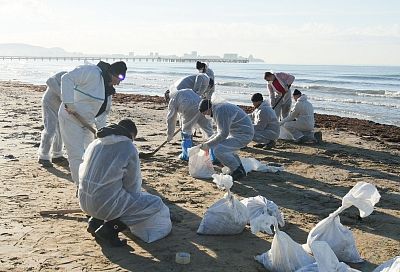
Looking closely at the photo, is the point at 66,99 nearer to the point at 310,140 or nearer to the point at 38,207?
the point at 38,207

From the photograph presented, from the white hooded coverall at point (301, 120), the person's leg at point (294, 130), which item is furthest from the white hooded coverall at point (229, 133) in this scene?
the person's leg at point (294, 130)

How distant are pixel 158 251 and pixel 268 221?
42.3 inches

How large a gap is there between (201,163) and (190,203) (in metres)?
1.31

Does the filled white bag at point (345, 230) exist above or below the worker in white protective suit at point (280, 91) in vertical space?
below

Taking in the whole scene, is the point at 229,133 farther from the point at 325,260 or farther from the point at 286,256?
the point at 325,260

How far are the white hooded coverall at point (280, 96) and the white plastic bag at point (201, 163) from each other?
4.42 meters

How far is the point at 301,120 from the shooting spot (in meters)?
10.4

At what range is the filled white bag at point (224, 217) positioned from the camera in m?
4.80

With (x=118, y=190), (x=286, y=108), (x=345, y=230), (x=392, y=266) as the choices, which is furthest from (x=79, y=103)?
(x=286, y=108)

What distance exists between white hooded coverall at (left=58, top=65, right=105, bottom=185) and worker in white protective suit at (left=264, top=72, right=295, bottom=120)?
557 cm

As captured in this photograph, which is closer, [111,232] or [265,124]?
[111,232]

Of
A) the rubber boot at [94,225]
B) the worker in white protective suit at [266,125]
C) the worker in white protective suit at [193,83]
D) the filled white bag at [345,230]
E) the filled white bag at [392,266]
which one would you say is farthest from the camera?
the worker in white protective suit at [193,83]

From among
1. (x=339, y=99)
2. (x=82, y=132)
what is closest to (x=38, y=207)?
(x=82, y=132)

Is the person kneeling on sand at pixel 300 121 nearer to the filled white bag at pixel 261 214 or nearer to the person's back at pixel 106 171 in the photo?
the filled white bag at pixel 261 214
